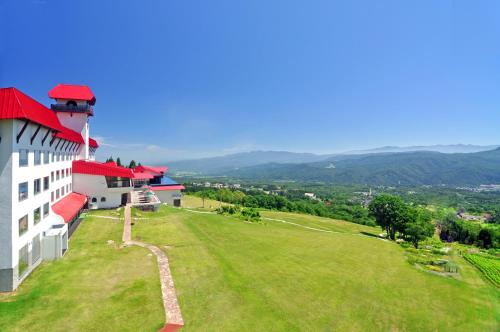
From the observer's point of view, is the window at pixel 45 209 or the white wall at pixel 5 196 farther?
the window at pixel 45 209

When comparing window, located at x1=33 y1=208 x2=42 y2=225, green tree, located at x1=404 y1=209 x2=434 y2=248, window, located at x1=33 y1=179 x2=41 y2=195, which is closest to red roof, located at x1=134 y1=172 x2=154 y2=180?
window, located at x1=33 y1=179 x2=41 y2=195

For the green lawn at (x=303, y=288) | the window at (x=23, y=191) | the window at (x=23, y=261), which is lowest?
the green lawn at (x=303, y=288)

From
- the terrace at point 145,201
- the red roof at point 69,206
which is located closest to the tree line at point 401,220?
the terrace at point 145,201

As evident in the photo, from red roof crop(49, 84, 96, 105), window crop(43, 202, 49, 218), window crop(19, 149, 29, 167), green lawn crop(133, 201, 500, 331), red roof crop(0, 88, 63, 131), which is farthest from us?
red roof crop(49, 84, 96, 105)

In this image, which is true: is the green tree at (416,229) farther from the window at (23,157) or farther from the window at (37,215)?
the window at (23,157)

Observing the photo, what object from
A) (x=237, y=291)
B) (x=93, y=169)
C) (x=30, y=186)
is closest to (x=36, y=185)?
(x=30, y=186)

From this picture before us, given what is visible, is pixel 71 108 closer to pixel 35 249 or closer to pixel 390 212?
pixel 35 249

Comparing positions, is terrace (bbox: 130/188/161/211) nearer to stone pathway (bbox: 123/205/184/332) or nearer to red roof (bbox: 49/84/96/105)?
stone pathway (bbox: 123/205/184/332)
